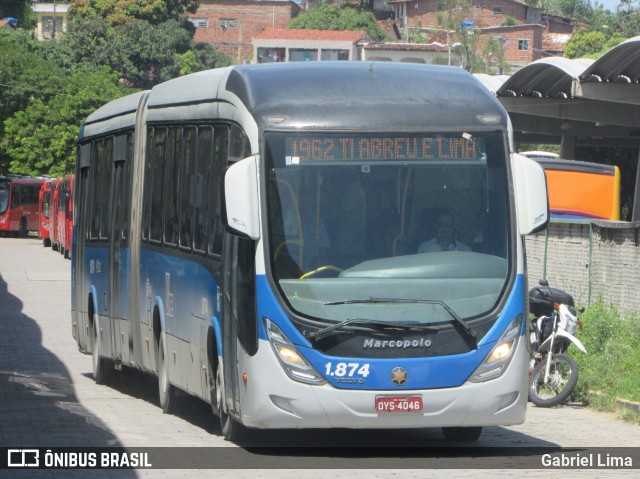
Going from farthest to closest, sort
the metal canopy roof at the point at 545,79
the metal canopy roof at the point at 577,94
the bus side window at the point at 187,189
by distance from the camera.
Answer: the metal canopy roof at the point at 545,79, the metal canopy roof at the point at 577,94, the bus side window at the point at 187,189

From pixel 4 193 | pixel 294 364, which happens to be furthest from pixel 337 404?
→ pixel 4 193

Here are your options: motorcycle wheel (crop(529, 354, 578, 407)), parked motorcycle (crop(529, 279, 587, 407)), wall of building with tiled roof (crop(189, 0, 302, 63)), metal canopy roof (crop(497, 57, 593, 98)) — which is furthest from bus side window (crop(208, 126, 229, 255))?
wall of building with tiled roof (crop(189, 0, 302, 63))

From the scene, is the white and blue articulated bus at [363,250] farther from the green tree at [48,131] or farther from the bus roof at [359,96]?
the green tree at [48,131]

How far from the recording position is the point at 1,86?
241ft

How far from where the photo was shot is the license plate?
9.75 m

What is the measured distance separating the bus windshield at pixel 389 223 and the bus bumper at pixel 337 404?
486 mm

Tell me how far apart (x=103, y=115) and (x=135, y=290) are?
3.05m

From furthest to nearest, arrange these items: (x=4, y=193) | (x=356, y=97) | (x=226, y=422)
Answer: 1. (x=4, y=193)
2. (x=226, y=422)
3. (x=356, y=97)

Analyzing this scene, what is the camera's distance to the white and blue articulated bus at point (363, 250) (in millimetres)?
9797

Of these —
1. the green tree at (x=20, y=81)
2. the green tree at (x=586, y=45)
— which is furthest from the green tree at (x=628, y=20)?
the green tree at (x=20, y=81)

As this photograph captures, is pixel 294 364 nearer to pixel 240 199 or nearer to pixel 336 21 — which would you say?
pixel 240 199

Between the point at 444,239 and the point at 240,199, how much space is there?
1532mm

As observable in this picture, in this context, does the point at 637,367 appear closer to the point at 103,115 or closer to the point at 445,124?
the point at 445,124

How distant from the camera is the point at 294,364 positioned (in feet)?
32.2
